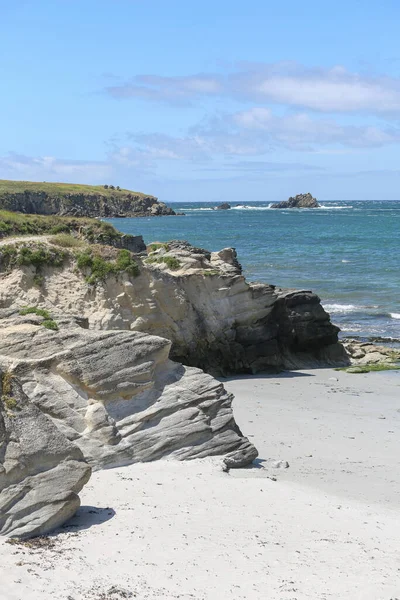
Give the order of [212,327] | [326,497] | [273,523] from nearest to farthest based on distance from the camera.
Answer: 1. [273,523]
2. [326,497]
3. [212,327]

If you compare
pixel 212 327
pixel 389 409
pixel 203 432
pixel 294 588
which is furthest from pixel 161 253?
pixel 294 588

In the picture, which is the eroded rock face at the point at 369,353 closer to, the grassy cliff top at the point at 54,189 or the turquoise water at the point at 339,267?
the turquoise water at the point at 339,267

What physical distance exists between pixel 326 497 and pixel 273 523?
1993 mm

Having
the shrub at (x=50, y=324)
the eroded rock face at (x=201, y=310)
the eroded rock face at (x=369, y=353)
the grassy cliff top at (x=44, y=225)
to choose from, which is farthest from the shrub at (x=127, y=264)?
the shrub at (x=50, y=324)

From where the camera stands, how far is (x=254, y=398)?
23.0 metres

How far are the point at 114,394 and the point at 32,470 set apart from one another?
9.82 feet

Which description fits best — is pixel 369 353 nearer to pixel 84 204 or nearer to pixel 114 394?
pixel 114 394

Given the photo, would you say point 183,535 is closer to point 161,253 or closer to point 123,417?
point 123,417

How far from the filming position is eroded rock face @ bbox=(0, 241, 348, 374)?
24.3 m

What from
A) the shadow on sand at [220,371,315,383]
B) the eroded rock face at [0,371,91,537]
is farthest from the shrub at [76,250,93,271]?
the eroded rock face at [0,371,91,537]

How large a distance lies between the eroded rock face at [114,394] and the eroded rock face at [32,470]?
1838mm

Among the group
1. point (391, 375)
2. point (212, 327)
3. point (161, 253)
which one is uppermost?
point (161, 253)

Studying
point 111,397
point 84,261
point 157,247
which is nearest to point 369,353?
point 157,247

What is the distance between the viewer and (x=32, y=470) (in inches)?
439
